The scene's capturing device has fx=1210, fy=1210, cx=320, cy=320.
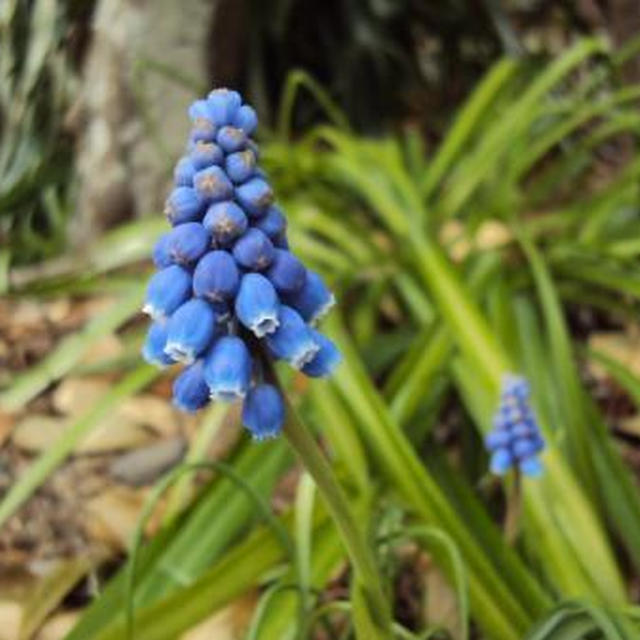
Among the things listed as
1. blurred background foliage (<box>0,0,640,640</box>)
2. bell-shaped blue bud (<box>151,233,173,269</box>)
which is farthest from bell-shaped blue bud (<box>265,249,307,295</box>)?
blurred background foliage (<box>0,0,640,640</box>)

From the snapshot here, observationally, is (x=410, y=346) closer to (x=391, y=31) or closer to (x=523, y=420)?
(x=523, y=420)

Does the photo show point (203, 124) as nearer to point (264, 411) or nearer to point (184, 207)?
point (184, 207)

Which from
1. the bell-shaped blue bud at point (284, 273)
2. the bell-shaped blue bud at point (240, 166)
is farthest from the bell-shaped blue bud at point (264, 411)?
the bell-shaped blue bud at point (240, 166)

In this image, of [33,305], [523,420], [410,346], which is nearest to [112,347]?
[33,305]

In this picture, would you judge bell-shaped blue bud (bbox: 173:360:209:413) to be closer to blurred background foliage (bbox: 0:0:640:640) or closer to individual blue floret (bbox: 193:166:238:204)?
individual blue floret (bbox: 193:166:238:204)

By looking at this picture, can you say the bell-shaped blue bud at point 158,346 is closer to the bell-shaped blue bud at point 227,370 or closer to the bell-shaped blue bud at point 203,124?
the bell-shaped blue bud at point 227,370

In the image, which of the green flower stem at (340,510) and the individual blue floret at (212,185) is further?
the green flower stem at (340,510)

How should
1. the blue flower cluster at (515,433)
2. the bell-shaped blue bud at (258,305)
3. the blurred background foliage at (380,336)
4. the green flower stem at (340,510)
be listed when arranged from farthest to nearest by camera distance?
1. the blurred background foliage at (380,336)
2. the blue flower cluster at (515,433)
3. the green flower stem at (340,510)
4. the bell-shaped blue bud at (258,305)
